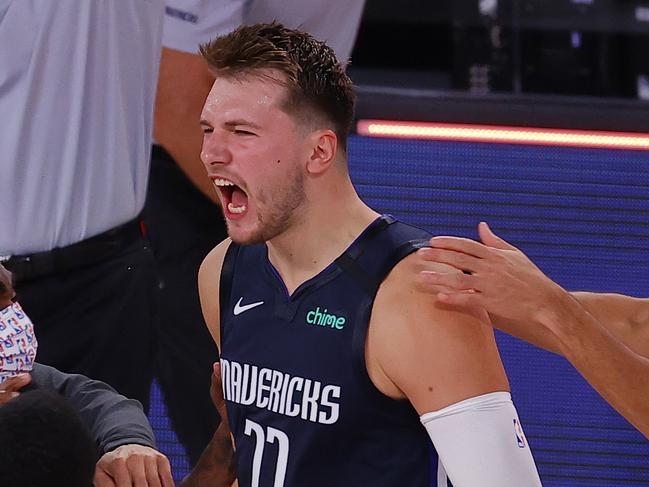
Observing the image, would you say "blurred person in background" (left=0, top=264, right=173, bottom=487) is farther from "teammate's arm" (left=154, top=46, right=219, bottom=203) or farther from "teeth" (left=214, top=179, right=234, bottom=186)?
"teammate's arm" (left=154, top=46, right=219, bottom=203)

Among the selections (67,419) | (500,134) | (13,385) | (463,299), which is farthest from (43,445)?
(500,134)

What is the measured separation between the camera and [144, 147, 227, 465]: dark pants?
12.9 feet

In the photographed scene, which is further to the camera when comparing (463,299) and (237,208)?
(237,208)

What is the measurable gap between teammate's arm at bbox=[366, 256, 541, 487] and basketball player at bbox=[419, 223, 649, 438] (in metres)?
0.05

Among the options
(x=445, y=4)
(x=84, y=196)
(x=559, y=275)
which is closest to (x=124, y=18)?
(x=84, y=196)

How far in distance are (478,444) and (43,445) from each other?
0.97m

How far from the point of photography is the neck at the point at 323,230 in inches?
110

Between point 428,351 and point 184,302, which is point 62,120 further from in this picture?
point 428,351

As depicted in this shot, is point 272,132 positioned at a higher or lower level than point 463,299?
higher

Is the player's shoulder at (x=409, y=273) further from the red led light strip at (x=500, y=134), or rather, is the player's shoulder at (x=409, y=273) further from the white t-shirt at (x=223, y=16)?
the red led light strip at (x=500, y=134)

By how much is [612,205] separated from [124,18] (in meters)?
1.59

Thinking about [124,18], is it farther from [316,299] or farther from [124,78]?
[316,299]

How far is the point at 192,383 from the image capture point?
3.92 meters

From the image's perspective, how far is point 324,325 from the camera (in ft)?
8.95
